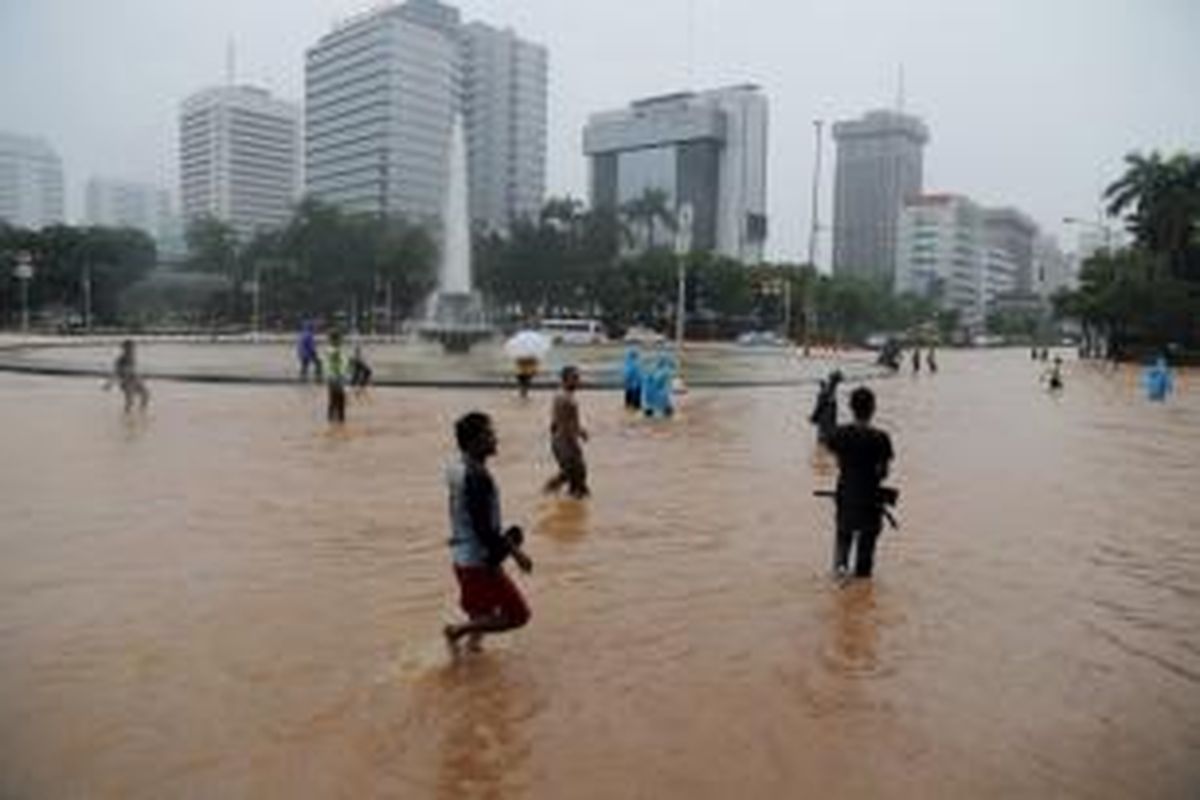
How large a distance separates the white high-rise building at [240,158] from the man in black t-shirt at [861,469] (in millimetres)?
107348

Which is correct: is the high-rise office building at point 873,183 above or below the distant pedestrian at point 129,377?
above

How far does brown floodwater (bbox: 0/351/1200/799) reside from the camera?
611 cm

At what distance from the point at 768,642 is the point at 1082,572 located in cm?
394

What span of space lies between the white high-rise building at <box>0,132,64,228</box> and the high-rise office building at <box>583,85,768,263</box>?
50.6 metres

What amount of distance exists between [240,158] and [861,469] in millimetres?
137157

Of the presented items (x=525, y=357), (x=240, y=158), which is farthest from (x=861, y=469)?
(x=240, y=158)

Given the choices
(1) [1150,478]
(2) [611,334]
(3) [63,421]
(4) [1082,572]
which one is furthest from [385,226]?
(4) [1082,572]

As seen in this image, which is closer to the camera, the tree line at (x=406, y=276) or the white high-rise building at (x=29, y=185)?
the white high-rise building at (x=29, y=185)

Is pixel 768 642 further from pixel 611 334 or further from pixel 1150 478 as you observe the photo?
pixel 611 334

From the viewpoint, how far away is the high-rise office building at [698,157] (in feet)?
403

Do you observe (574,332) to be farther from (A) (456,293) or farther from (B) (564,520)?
(B) (564,520)

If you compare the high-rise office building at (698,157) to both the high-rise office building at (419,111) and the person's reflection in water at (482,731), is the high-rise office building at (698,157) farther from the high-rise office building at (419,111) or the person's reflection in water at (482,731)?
the person's reflection in water at (482,731)

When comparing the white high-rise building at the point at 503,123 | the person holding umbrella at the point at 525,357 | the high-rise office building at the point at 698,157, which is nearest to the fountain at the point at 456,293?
the white high-rise building at the point at 503,123

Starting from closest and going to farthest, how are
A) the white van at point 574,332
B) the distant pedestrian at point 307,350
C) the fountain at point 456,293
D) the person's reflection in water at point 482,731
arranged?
the person's reflection in water at point 482,731, the distant pedestrian at point 307,350, the fountain at point 456,293, the white van at point 574,332
